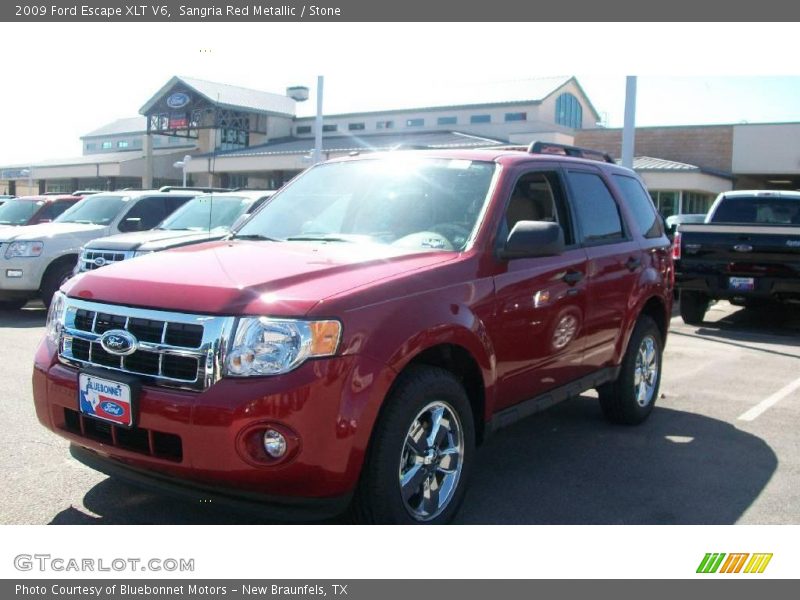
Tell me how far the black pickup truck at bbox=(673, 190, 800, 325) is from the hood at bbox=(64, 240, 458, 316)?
817 cm

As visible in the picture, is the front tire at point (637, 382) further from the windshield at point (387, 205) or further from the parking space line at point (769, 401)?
the windshield at point (387, 205)

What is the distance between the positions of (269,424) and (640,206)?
4.23m

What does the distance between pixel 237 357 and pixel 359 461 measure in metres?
0.66

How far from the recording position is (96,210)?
1253 cm

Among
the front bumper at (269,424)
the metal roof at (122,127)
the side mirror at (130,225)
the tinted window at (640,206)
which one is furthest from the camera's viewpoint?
the metal roof at (122,127)

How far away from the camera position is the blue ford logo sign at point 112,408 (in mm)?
3419

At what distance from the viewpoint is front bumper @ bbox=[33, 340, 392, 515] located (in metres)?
3.17

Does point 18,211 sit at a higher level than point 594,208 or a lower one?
lower

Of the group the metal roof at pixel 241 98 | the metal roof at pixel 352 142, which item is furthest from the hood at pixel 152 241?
the metal roof at pixel 241 98

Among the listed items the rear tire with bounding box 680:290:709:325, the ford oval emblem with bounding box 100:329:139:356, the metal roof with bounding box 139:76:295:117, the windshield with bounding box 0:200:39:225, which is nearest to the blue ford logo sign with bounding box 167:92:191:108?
the metal roof with bounding box 139:76:295:117

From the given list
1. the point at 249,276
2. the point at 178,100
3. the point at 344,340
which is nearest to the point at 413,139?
the point at 178,100

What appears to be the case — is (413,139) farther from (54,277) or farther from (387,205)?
(387,205)

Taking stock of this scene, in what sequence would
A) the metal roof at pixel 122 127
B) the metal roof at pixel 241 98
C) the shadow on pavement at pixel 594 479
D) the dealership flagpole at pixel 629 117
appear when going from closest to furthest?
1. the shadow on pavement at pixel 594 479
2. the dealership flagpole at pixel 629 117
3. the metal roof at pixel 241 98
4. the metal roof at pixel 122 127

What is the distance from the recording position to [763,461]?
5398mm
